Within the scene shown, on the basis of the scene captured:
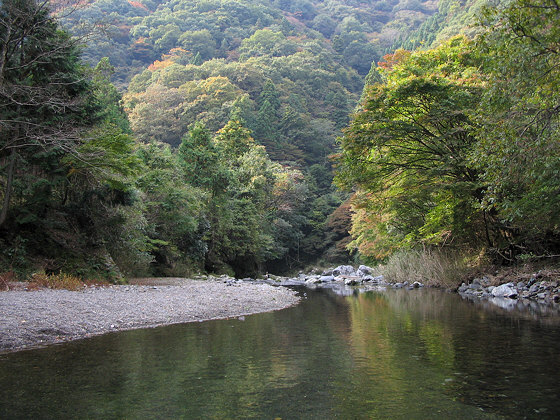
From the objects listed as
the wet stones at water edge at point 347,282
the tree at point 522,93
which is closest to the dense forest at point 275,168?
the tree at point 522,93

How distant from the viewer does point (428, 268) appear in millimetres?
21328

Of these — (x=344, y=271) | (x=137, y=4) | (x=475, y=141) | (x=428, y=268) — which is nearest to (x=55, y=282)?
(x=475, y=141)

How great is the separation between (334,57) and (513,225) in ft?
230

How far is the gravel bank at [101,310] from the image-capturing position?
8086 millimetres

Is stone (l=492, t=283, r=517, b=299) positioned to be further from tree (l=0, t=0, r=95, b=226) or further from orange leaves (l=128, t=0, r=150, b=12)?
orange leaves (l=128, t=0, r=150, b=12)

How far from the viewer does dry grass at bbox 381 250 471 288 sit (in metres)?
19.5

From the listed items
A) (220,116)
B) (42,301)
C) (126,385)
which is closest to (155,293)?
(42,301)

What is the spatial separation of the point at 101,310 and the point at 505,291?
1289cm

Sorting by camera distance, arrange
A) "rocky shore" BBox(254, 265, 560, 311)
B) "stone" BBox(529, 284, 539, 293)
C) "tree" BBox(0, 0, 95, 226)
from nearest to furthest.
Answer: "rocky shore" BBox(254, 265, 560, 311)
"tree" BBox(0, 0, 95, 226)
"stone" BBox(529, 284, 539, 293)

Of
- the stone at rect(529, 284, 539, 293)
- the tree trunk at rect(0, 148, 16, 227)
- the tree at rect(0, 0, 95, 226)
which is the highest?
the tree at rect(0, 0, 95, 226)

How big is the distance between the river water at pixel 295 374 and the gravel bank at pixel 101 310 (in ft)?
2.22

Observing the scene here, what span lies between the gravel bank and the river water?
678 millimetres

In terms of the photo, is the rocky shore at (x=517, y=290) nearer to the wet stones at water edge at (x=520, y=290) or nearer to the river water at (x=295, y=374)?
the wet stones at water edge at (x=520, y=290)

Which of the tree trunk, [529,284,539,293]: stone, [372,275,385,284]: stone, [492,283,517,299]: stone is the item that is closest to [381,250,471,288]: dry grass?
[372,275,385,284]: stone
